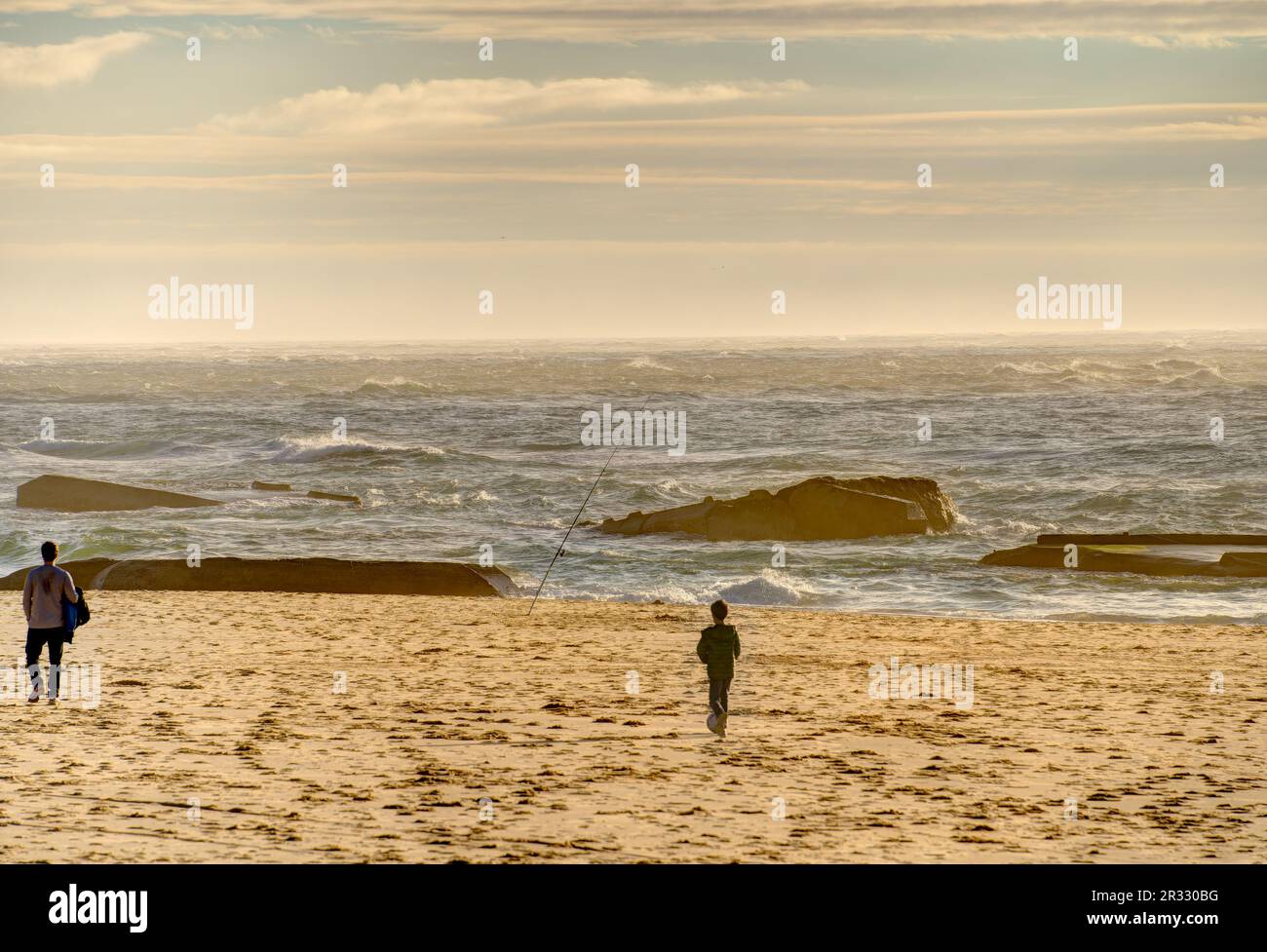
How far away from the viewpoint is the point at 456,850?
7746 millimetres

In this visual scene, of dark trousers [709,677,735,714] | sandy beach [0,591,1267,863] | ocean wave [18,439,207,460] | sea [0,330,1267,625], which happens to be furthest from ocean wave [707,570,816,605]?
ocean wave [18,439,207,460]

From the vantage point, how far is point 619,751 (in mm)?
10375

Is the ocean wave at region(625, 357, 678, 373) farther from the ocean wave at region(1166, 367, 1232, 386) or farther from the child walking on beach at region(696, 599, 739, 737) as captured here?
the child walking on beach at region(696, 599, 739, 737)

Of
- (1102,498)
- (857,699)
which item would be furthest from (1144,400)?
(857,699)

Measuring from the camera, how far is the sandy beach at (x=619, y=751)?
8023 millimetres

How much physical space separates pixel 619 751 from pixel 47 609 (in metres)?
5.12

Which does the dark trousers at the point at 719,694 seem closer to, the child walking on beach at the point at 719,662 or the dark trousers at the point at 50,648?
the child walking on beach at the point at 719,662

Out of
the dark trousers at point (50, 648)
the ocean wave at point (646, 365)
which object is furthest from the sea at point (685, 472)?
the ocean wave at point (646, 365)

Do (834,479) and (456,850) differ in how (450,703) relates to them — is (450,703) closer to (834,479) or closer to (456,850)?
(456,850)

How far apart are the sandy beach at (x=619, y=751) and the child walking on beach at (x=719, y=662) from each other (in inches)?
9.1

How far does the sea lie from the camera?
2223cm

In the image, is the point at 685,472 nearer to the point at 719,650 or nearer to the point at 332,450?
the point at 332,450

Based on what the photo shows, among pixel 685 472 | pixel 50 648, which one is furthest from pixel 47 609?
pixel 685 472
